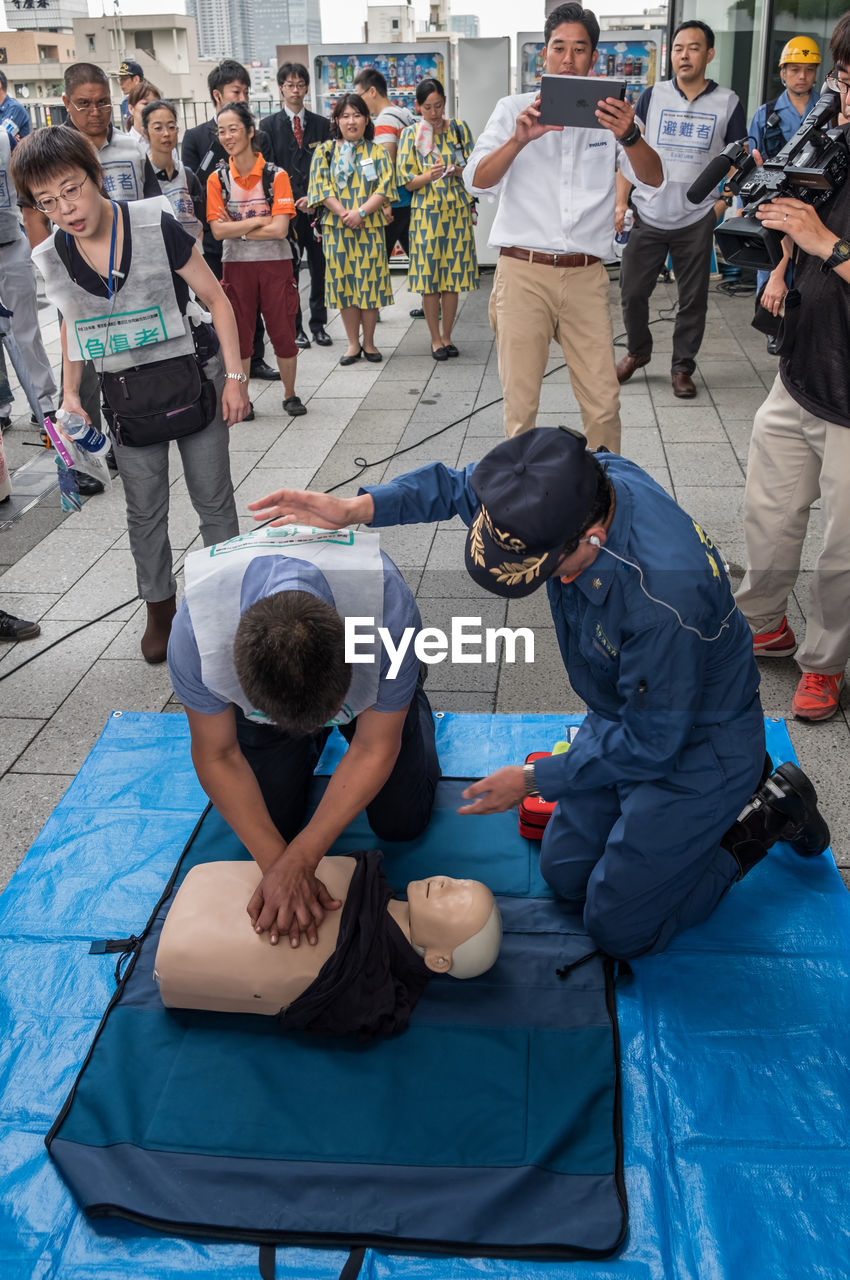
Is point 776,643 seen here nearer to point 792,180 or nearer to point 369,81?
point 792,180

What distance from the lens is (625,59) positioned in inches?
371

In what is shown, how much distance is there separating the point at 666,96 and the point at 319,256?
265 centimetres

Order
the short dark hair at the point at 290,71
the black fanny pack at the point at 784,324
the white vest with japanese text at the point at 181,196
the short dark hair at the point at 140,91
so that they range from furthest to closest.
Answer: the short dark hair at the point at 290,71, the short dark hair at the point at 140,91, the white vest with japanese text at the point at 181,196, the black fanny pack at the point at 784,324

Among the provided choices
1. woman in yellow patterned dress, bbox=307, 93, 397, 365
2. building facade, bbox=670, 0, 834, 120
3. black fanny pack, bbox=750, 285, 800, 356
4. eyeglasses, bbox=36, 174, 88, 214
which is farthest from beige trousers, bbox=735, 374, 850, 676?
building facade, bbox=670, 0, 834, 120

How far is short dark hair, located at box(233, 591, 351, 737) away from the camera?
176 centimetres

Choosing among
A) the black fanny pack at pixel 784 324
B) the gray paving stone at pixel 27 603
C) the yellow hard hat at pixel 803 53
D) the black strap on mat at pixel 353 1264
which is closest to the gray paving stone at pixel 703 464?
the black fanny pack at pixel 784 324

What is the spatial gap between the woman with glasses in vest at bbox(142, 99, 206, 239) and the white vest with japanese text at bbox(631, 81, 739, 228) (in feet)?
7.91

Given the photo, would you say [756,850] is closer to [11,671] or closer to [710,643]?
[710,643]

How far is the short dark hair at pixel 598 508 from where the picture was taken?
1993mm

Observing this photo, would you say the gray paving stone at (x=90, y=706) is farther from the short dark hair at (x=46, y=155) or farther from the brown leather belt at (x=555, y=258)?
the brown leather belt at (x=555, y=258)

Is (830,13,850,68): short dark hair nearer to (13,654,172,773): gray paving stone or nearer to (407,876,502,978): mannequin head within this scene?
(407,876,502,978): mannequin head

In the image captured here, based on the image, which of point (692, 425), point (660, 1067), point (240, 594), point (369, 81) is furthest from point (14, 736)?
point (369, 81)

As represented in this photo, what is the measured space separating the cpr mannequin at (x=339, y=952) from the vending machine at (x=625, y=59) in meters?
8.81

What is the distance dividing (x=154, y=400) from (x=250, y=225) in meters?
2.72
